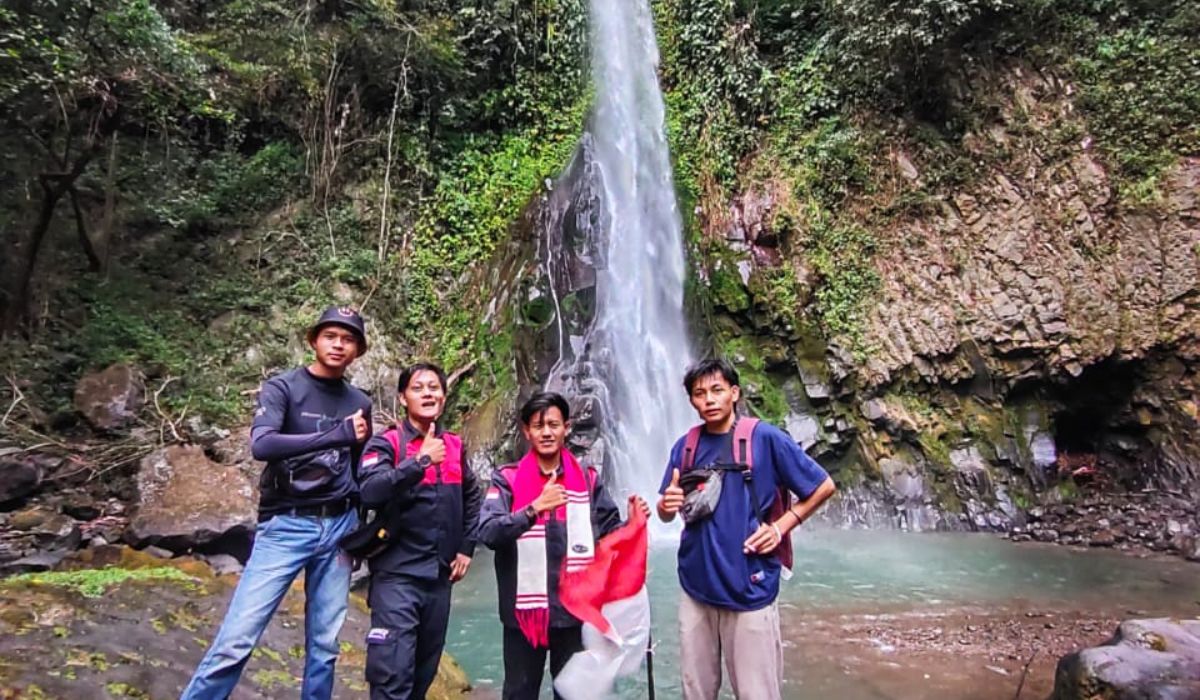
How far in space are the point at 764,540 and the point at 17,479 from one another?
24.4ft

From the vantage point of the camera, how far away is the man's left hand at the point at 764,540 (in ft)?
8.36

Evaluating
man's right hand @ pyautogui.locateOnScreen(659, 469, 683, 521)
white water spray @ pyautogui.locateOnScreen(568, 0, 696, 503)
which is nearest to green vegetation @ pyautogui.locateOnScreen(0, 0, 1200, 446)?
white water spray @ pyautogui.locateOnScreen(568, 0, 696, 503)

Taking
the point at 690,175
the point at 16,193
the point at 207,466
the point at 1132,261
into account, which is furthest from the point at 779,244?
the point at 16,193

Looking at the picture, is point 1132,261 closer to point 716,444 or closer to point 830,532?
point 830,532

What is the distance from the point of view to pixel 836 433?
9.70m

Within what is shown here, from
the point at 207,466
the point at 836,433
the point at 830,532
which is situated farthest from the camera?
the point at 836,433

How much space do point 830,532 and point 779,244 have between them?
4406mm

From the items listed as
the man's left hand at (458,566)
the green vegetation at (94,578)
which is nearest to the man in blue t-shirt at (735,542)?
the man's left hand at (458,566)

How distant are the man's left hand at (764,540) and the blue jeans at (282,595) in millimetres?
1669

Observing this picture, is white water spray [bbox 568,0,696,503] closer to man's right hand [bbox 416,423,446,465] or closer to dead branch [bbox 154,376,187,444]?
dead branch [bbox 154,376,187,444]

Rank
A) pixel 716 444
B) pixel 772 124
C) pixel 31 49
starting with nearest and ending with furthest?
pixel 716 444
pixel 31 49
pixel 772 124

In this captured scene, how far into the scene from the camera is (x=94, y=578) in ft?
15.9

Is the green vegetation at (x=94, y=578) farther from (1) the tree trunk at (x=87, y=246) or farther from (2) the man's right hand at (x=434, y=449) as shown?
(1) the tree trunk at (x=87, y=246)

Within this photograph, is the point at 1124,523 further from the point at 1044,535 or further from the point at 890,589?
the point at 890,589
